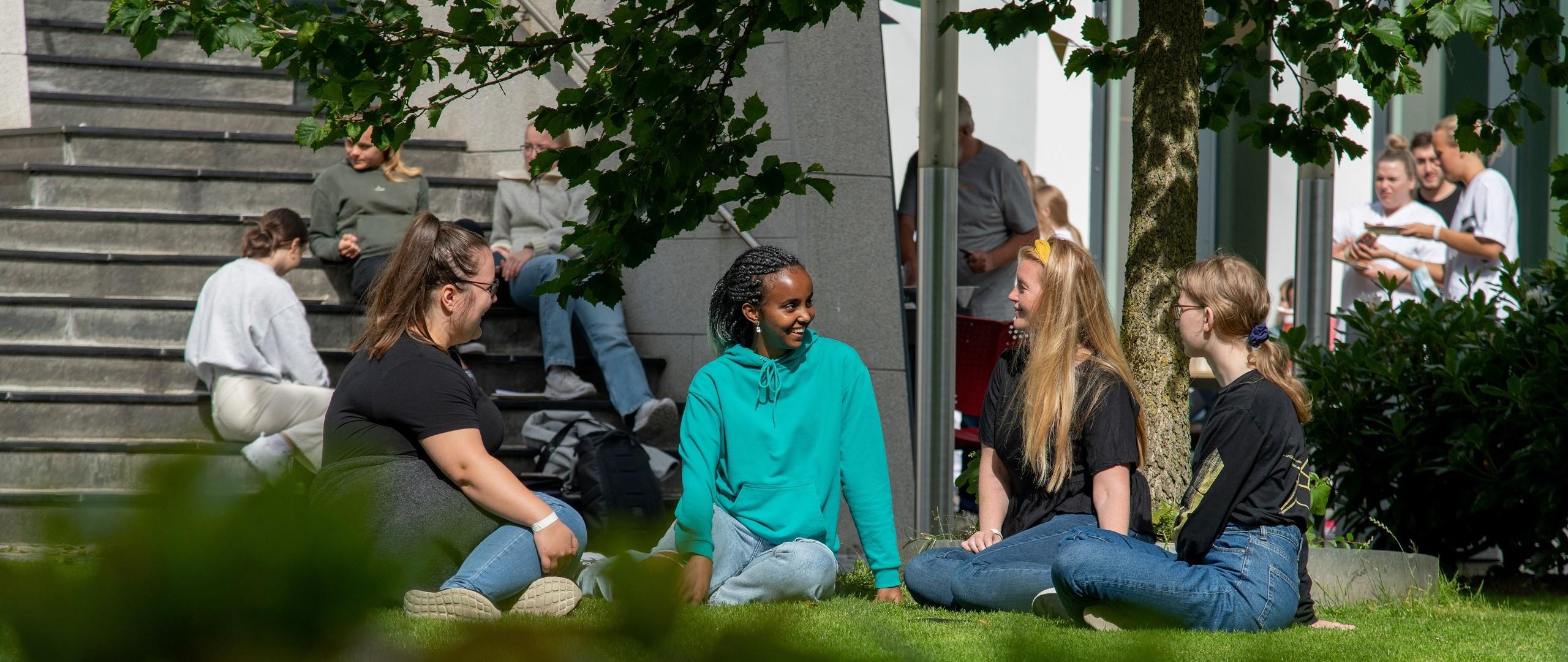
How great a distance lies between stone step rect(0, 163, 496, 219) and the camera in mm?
8227

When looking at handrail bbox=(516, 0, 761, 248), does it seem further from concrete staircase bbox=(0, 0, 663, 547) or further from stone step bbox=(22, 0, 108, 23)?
stone step bbox=(22, 0, 108, 23)

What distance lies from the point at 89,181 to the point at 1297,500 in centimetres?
686

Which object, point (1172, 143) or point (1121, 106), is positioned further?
point (1121, 106)

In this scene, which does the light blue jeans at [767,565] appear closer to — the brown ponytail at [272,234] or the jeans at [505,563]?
the jeans at [505,563]

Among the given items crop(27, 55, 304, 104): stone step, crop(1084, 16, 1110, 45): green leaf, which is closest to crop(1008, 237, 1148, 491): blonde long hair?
crop(1084, 16, 1110, 45): green leaf

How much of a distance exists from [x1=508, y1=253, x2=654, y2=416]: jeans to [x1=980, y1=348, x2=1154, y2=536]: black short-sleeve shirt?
2.59 meters

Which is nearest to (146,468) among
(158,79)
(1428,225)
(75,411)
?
(75,411)

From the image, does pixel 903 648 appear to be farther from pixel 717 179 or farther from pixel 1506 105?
pixel 1506 105

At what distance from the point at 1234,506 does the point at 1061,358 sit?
0.78 metres

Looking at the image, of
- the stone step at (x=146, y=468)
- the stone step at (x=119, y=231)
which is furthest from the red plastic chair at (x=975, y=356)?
the stone step at (x=146, y=468)

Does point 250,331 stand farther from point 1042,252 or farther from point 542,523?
point 1042,252

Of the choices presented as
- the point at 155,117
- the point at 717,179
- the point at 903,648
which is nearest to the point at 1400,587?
the point at 717,179

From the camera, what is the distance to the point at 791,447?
4.96 m

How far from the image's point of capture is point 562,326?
7.34 meters
